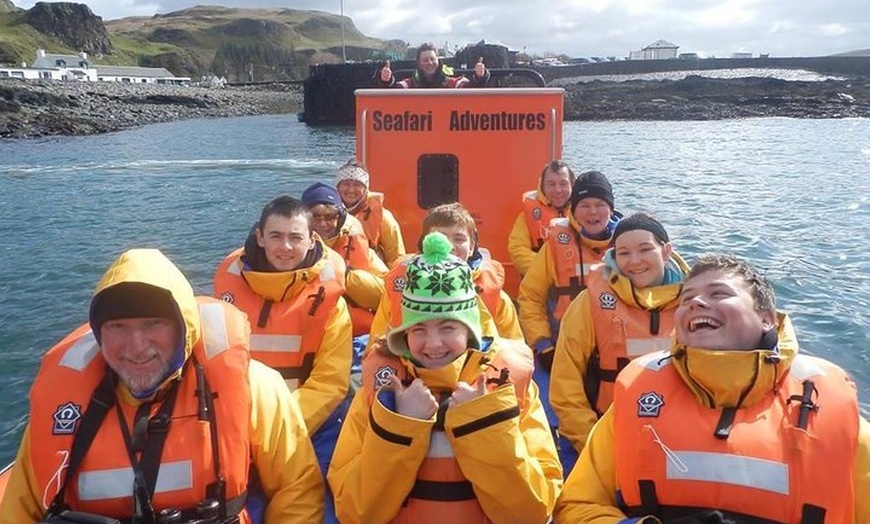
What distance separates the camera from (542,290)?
4.84m

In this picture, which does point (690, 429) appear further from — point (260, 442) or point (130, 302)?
point (130, 302)

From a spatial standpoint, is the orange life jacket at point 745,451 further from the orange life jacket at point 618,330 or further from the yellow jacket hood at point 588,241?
the yellow jacket hood at point 588,241

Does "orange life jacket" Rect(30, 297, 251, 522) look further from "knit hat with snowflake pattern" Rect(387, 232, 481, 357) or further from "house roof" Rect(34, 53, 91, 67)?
"house roof" Rect(34, 53, 91, 67)

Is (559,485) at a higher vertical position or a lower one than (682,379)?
lower

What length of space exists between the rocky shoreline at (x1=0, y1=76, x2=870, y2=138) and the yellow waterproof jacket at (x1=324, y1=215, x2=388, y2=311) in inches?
1404

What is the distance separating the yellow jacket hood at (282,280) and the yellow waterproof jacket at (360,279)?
2.87 feet

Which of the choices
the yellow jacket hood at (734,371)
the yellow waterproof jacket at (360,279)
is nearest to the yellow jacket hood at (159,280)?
the yellow jacket hood at (734,371)

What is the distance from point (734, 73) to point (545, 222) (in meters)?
79.6

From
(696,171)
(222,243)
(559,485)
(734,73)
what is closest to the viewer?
(559,485)

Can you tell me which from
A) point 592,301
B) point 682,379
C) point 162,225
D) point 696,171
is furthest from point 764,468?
point 696,171

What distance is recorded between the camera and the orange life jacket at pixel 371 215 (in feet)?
19.0

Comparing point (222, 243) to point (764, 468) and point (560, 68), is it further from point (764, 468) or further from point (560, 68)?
point (560, 68)

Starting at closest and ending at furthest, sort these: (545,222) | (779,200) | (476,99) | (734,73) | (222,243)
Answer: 1. (545,222)
2. (476,99)
3. (222,243)
4. (779,200)
5. (734,73)

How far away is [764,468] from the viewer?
209cm
